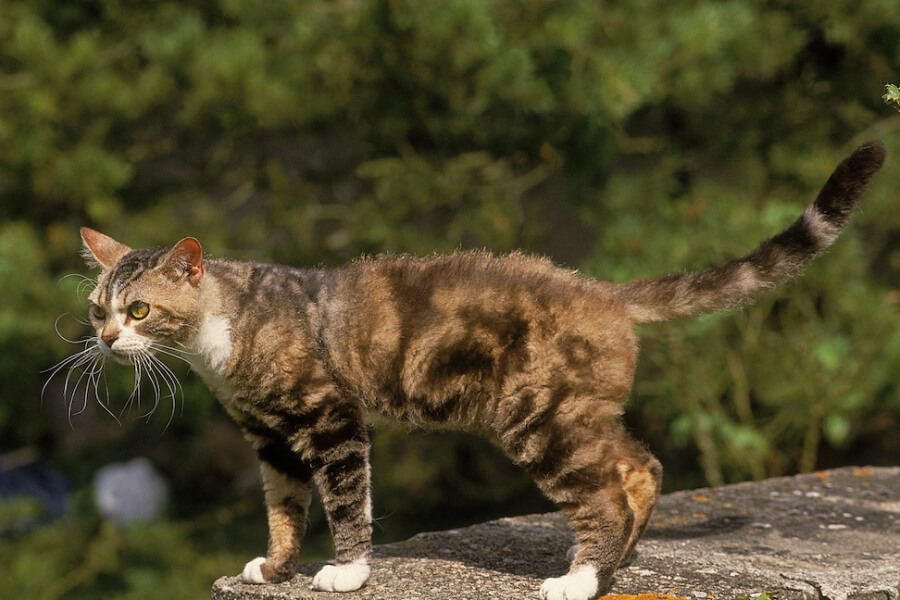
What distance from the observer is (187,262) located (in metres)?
2.69

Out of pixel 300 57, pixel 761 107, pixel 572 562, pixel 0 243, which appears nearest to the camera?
pixel 572 562

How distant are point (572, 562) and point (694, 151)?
134 inches

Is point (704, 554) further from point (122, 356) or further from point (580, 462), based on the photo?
point (122, 356)

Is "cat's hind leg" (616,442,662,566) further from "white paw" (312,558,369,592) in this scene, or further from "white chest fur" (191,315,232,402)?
"white chest fur" (191,315,232,402)

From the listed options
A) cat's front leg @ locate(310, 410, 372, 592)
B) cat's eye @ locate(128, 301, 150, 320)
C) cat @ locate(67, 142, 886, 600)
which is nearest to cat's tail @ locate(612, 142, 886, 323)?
cat @ locate(67, 142, 886, 600)

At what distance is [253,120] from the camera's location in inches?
194

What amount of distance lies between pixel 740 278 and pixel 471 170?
102 inches

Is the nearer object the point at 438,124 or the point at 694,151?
the point at 438,124

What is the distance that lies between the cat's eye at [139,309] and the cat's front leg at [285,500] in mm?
522

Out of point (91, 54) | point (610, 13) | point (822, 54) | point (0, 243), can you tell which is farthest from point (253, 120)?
point (822, 54)

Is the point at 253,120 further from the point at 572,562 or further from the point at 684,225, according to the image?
the point at 572,562

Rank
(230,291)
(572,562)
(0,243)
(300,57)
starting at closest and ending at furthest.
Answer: (572,562), (230,291), (0,243), (300,57)

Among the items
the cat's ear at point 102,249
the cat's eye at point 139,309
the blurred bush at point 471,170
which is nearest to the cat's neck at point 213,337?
the cat's eye at point 139,309

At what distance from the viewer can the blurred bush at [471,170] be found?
4496 millimetres
